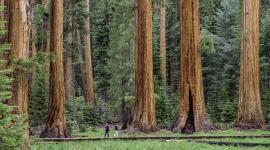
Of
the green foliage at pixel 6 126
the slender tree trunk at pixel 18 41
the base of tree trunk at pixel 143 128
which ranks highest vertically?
the slender tree trunk at pixel 18 41

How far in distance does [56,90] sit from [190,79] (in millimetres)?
5672

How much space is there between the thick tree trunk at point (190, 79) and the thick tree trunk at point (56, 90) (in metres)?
4.88

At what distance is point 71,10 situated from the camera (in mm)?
32594

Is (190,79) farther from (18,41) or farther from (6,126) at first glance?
(6,126)

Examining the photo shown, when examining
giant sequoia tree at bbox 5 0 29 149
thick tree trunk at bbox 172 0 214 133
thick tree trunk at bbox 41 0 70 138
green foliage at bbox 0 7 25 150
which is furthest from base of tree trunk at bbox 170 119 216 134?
green foliage at bbox 0 7 25 150

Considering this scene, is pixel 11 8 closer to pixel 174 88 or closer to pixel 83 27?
pixel 83 27

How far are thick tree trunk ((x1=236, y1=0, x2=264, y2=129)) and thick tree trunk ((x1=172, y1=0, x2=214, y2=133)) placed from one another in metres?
1.76

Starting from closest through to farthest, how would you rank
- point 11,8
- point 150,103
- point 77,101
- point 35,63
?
point 35,63 → point 11,8 → point 150,103 → point 77,101

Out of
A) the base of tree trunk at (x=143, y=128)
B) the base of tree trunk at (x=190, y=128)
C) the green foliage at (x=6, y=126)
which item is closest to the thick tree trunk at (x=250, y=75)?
the base of tree trunk at (x=190, y=128)

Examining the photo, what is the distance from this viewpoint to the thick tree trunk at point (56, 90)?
20.4m

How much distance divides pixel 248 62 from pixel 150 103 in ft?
15.7

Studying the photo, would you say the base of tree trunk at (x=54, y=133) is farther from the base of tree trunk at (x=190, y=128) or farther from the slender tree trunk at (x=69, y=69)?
the slender tree trunk at (x=69, y=69)

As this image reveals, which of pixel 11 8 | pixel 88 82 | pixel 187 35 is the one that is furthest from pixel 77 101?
pixel 11 8

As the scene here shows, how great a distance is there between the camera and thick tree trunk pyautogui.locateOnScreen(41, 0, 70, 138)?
2038 centimetres
